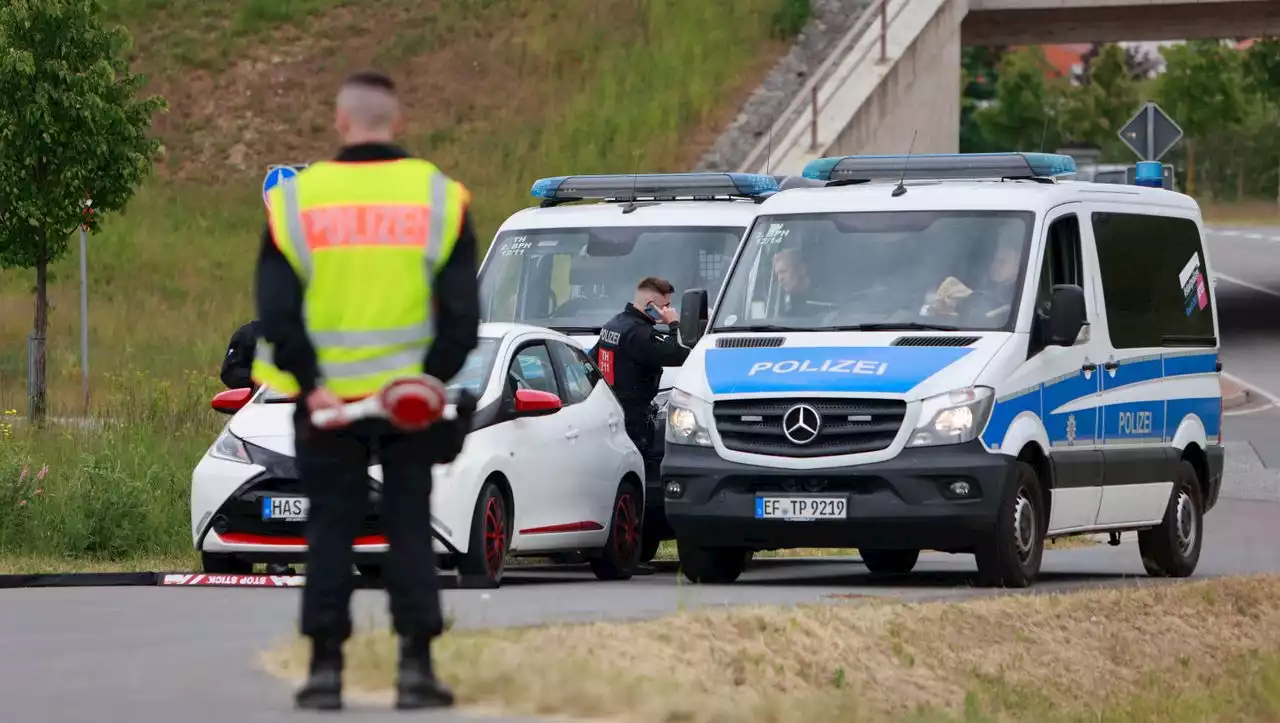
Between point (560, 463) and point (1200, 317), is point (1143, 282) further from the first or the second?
point (560, 463)

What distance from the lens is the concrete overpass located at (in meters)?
38.9

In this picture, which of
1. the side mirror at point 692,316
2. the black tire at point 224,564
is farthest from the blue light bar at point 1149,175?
the black tire at point 224,564

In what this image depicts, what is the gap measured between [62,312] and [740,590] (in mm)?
26118

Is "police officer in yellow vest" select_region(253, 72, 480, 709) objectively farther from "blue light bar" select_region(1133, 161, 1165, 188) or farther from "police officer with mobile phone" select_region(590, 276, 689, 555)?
"blue light bar" select_region(1133, 161, 1165, 188)

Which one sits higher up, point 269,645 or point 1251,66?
point 1251,66

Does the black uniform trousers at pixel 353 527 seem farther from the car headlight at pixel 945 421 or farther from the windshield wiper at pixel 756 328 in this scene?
the windshield wiper at pixel 756 328

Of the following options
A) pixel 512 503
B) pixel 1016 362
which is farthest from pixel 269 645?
pixel 1016 362

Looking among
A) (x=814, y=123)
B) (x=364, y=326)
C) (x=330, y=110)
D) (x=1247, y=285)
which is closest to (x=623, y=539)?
(x=364, y=326)

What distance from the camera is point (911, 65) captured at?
40.4 metres

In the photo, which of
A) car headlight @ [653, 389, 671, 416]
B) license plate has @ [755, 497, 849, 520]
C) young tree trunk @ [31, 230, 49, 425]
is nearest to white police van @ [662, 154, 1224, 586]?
license plate has @ [755, 497, 849, 520]

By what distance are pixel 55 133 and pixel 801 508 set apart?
16.2 metres

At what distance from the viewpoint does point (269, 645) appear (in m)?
9.34

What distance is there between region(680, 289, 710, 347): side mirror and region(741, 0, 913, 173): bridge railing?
23584 millimetres

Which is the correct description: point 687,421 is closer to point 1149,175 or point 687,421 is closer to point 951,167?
point 951,167
